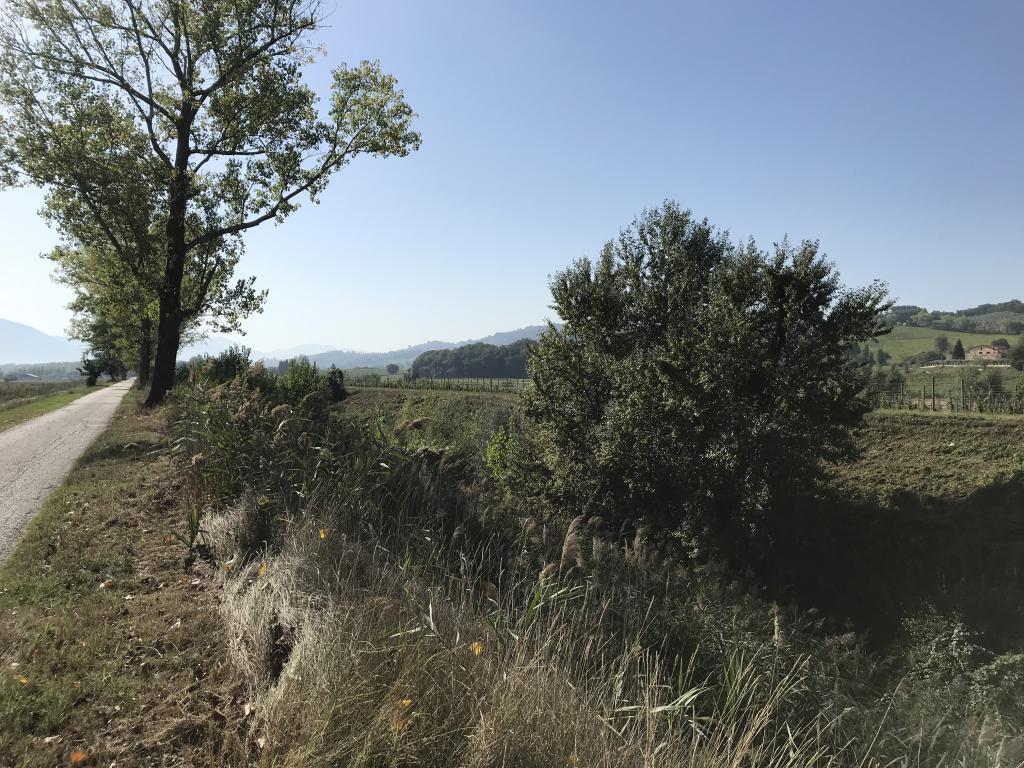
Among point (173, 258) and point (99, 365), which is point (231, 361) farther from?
point (99, 365)

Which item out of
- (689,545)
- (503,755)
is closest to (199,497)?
(503,755)

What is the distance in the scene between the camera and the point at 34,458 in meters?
10.9

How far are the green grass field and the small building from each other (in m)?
5.07

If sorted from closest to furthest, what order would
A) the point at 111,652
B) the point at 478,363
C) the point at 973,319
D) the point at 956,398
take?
the point at 111,652 < the point at 956,398 < the point at 478,363 < the point at 973,319

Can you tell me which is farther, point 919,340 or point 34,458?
point 919,340

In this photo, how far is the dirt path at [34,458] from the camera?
7.20m

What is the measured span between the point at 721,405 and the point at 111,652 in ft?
61.0

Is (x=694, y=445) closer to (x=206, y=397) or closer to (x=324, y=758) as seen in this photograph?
(x=206, y=397)

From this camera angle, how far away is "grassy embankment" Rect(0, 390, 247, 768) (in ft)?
10.1

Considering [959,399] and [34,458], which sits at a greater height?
[34,458]

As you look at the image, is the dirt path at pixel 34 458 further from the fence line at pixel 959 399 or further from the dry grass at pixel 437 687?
the fence line at pixel 959 399

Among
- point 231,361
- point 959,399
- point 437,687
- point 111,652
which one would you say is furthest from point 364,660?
point 959,399

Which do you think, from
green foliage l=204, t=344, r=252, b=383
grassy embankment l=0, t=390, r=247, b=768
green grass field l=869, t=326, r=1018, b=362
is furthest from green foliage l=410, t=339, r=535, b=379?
grassy embankment l=0, t=390, r=247, b=768

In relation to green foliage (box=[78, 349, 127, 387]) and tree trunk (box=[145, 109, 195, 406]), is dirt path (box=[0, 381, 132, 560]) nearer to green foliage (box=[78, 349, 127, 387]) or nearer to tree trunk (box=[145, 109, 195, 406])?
tree trunk (box=[145, 109, 195, 406])
